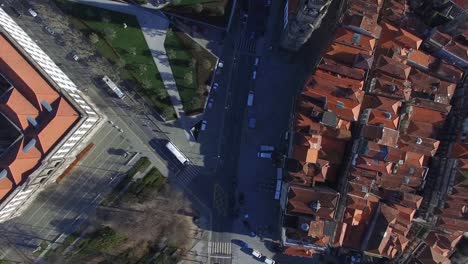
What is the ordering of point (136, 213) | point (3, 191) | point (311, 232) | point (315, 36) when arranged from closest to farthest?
point (3, 191) → point (311, 232) → point (136, 213) → point (315, 36)

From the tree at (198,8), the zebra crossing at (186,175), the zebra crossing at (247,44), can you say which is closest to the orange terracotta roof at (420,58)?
the zebra crossing at (247,44)

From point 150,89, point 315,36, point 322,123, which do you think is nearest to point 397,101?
point 322,123

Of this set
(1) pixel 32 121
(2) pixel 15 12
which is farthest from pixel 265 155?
(2) pixel 15 12

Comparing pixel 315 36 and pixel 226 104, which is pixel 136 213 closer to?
pixel 226 104

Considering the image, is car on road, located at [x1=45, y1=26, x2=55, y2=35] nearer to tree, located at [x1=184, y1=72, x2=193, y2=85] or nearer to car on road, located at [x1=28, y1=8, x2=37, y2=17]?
car on road, located at [x1=28, y1=8, x2=37, y2=17]

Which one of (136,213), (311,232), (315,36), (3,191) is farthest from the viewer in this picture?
(315,36)

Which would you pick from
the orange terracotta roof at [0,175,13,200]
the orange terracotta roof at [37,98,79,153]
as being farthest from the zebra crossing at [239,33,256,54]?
the orange terracotta roof at [0,175,13,200]
